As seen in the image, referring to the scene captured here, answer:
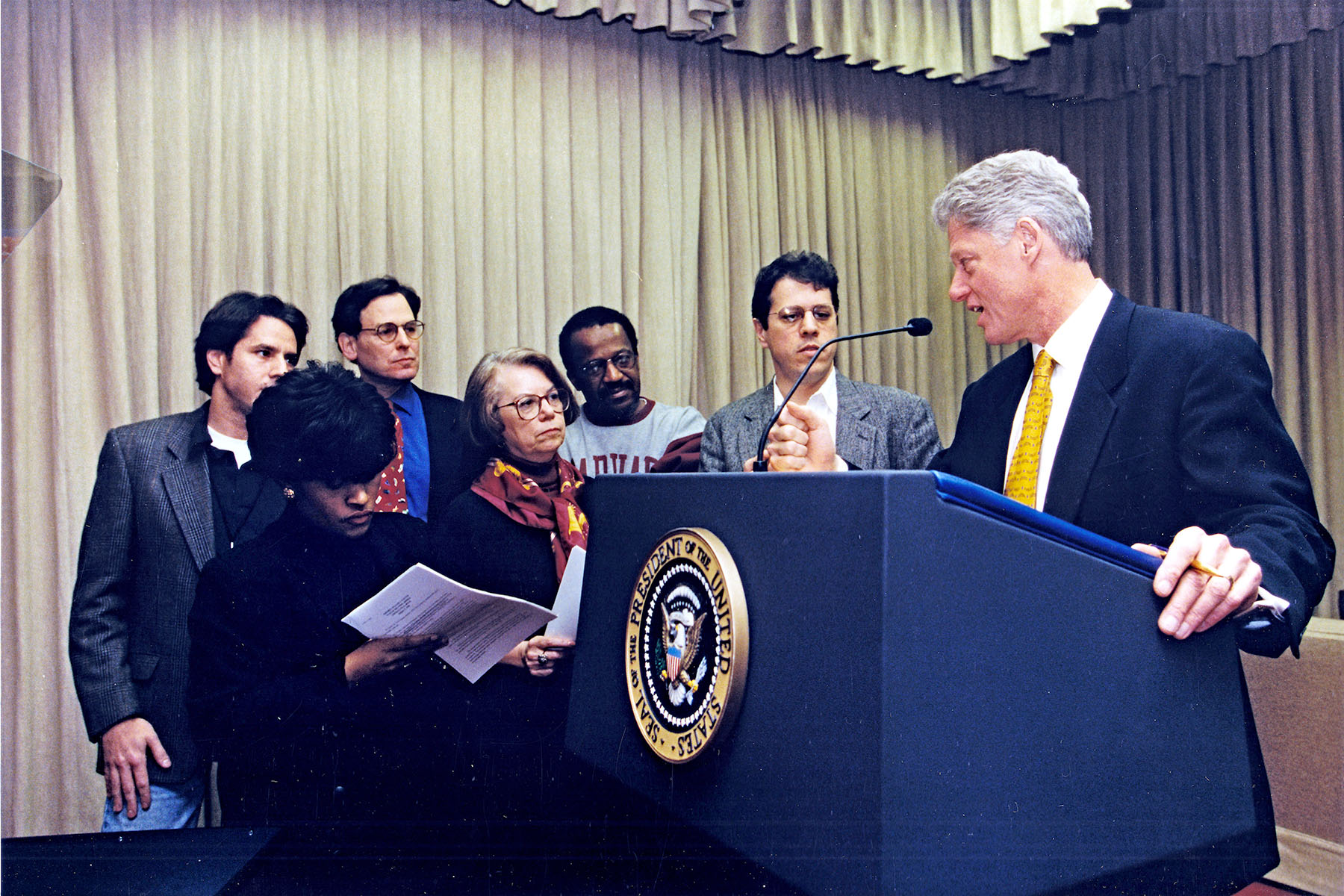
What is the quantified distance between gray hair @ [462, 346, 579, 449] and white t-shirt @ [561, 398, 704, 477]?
11cm

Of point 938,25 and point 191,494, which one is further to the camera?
point 938,25

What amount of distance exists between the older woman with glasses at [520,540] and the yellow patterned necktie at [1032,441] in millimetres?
765

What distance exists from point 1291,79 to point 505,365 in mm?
2463

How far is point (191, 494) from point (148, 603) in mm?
244

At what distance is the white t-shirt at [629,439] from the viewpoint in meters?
2.31

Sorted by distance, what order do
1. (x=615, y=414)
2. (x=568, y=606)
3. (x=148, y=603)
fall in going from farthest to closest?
(x=615, y=414), (x=148, y=603), (x=568, y=606)

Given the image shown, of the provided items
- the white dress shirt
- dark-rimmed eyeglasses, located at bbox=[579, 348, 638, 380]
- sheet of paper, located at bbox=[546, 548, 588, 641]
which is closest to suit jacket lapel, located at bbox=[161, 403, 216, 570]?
sheet of paper, located at bbox=[546, 548, 588, 641]

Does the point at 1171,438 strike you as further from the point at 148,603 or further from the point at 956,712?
the point at 148,603

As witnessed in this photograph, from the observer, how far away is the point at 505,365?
2168 millimetres

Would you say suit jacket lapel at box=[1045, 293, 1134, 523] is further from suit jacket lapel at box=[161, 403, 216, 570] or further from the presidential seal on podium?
suit jacket lapel at box=[161, 403, 216, 570]

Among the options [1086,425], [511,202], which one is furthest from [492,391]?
[1086,425]

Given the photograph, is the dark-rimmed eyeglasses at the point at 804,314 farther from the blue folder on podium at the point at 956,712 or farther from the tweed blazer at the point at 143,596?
the blue folder on podium at the point at 956,712

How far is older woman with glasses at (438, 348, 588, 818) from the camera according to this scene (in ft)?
5.51

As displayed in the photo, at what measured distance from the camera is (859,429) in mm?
2080
